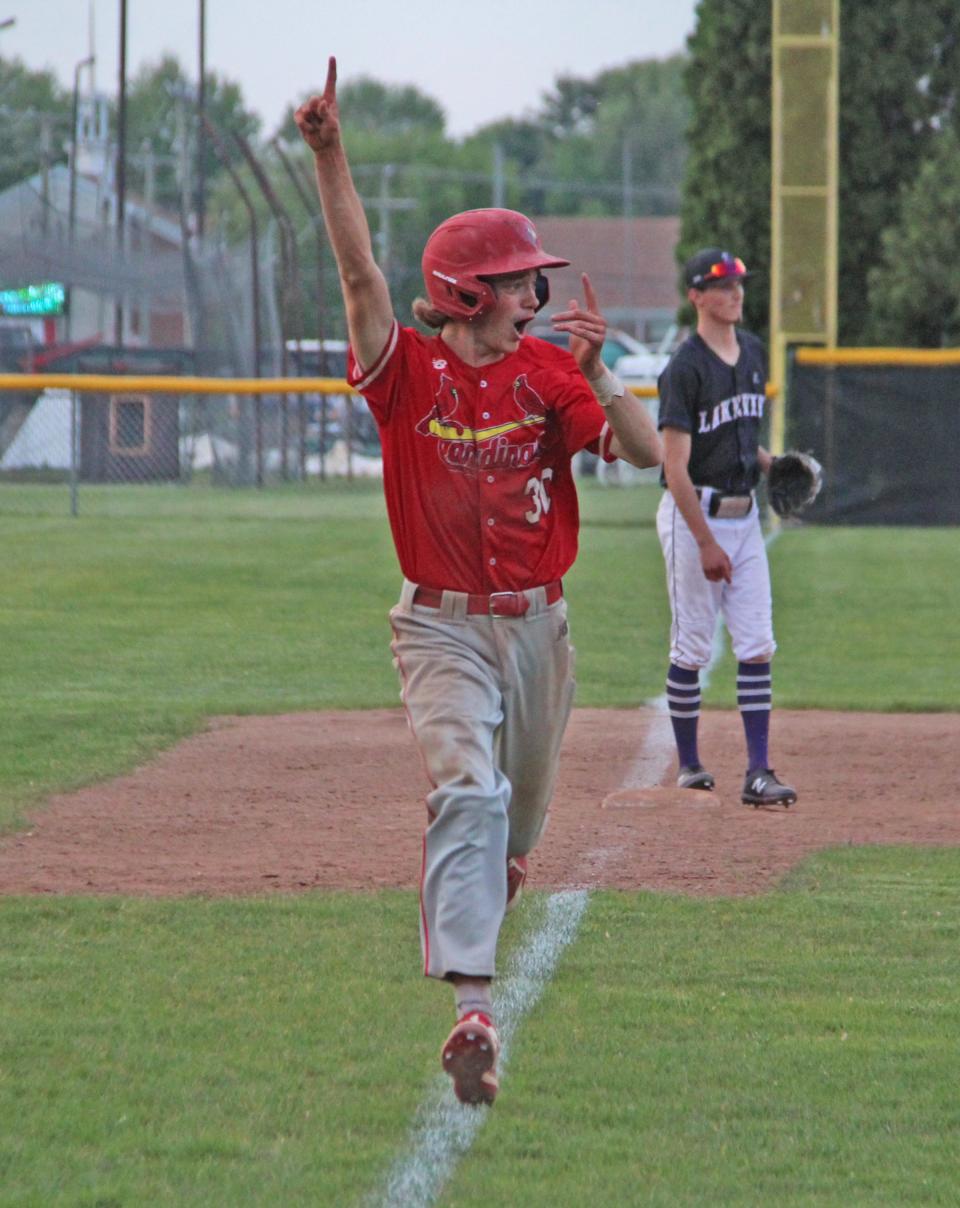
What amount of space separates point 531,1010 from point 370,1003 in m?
0.38

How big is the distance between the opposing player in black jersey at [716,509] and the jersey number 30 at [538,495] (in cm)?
241

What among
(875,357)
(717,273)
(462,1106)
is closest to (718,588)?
(717,273)

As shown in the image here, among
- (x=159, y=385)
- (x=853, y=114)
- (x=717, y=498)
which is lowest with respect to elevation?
(x=717, y=498)

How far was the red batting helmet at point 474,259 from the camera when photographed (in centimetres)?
422

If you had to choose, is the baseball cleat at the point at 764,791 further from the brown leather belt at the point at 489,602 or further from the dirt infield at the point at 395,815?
the brown leather belt at the point at 489,602

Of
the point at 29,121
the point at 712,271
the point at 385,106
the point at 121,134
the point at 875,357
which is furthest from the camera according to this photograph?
the point at 385,106

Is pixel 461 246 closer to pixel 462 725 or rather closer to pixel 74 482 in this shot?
pixel 462 725

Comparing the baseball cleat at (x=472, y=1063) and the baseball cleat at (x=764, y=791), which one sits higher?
the baseball cleat at (x=472, y=1063)

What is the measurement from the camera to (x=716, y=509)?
6871mm

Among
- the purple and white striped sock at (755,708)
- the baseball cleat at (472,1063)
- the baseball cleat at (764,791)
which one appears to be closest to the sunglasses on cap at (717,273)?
the purple and white striped sock at (755,708)

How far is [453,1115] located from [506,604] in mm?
1138

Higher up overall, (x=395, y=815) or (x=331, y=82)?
(x=331, y=82)

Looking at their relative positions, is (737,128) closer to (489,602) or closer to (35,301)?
(35,301)

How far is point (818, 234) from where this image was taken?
68.6ft
